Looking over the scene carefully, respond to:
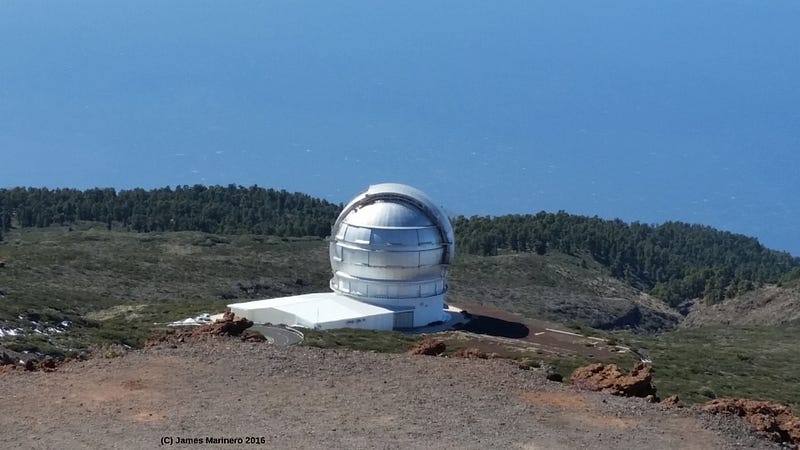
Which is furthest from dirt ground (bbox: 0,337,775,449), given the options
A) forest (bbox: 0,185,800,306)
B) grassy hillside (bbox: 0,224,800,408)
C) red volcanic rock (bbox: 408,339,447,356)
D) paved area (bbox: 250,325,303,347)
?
forest (bbox: 0,185,800,306)

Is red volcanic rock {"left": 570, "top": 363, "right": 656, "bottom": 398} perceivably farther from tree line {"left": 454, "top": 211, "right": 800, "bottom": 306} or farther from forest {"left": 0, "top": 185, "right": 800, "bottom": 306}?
forest {"left": 0, "top": 185, "right": 800, "bottom": 306}

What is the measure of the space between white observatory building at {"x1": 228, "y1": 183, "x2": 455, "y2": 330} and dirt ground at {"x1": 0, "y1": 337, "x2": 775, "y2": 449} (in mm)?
22267

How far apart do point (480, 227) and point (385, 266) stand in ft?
145

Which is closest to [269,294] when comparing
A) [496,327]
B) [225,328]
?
[496,327]

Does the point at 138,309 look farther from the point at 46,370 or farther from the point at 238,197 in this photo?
the point at 238,197

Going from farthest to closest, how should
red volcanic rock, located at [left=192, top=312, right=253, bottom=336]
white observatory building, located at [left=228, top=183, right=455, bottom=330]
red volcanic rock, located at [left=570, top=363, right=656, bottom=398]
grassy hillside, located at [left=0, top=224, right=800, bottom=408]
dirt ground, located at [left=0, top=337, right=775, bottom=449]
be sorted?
white observatory building, located at [left=228, top=183, right=455, bottom=330] → grassy hillside, located at [left=0, top=224, right=800, bottom=408] → red volcanic rock, located at [left=192, top=312, right=253, bottom=336] → red volcanic rock, located at [left=570, top=363, right=656, bottom=398] → dirt ground, located at [left=0, top=337, right=775, bottom=449]

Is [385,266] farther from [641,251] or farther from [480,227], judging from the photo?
[641,251]

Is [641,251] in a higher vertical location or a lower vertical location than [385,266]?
higher

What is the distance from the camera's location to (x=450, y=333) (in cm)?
4400

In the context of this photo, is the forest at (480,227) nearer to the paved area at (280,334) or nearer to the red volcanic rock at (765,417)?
the paved area at (280,334)

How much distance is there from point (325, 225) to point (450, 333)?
153 ft

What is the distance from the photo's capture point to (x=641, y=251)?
93.1m

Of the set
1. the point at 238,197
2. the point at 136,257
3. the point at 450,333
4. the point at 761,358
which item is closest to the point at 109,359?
the point at 450,333

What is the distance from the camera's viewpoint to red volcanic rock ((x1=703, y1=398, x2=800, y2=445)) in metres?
20.3
